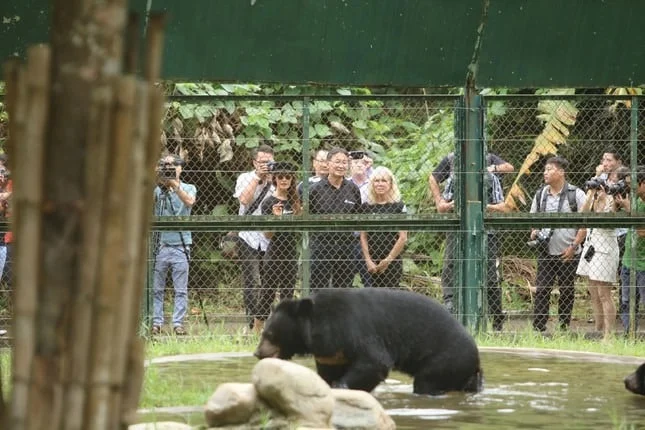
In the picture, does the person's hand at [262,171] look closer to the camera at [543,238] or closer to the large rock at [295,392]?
the camera at [543,238]

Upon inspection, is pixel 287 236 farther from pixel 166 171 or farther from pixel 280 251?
pixel 166 171

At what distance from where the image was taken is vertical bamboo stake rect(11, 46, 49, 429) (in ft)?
9.27

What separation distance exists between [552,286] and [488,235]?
39.8 inches

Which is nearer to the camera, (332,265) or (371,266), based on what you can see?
(332,265)

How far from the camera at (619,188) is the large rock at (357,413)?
7598 mm

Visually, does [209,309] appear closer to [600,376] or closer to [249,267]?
[249,267]

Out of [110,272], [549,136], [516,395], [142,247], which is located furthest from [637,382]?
[549,136]

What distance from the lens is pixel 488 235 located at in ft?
40.6

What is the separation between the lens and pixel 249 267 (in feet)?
41.1

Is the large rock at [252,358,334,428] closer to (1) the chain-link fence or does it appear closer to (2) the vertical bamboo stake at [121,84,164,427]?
(2) the vertical bamboo stake at [121,84,164,427]

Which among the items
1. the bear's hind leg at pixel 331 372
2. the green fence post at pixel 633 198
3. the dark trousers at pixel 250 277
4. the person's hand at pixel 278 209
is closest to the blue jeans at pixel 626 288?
the green fence post at pixel 633 198

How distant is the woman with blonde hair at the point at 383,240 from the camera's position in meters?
12.3

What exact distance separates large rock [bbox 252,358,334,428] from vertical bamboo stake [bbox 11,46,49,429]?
2537mm

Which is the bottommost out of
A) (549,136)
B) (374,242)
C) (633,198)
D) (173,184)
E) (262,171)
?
(374,242)
